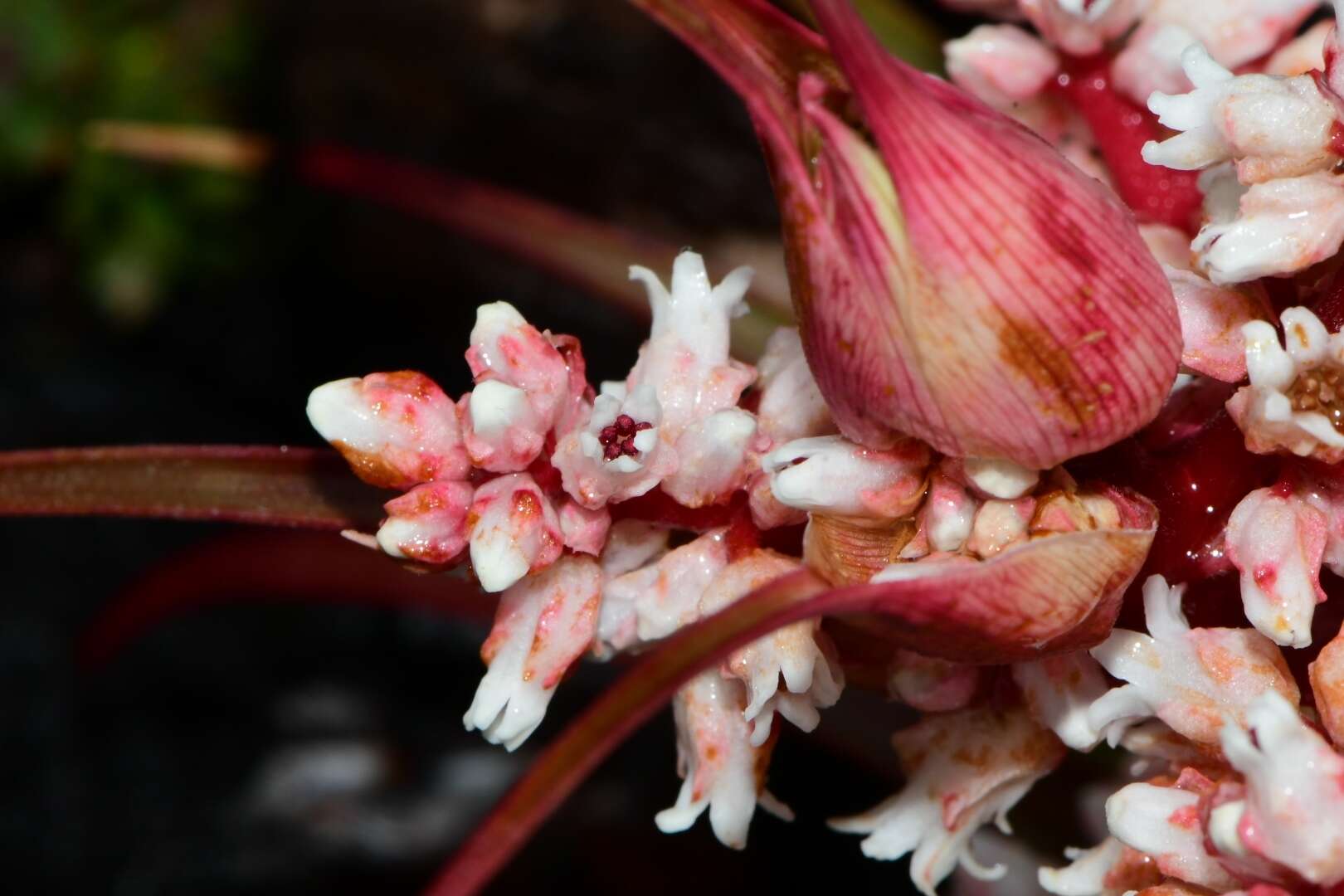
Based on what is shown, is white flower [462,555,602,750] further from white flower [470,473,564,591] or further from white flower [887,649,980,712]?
white flower [887,649,980,712]

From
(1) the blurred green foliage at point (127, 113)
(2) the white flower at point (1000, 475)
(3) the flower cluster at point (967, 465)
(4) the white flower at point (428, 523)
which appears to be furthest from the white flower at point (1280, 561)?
(1) the blurred green foliage at point (127, 113)

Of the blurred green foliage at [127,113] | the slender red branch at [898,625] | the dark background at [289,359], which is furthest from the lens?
the blurred green foliage at [127,113]

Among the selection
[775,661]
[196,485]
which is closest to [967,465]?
[775,661]

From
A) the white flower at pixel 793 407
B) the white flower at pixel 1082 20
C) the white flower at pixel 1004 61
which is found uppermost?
the white flower at pixel 1082 20

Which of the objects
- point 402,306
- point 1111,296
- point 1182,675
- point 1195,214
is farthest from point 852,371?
point 402,306

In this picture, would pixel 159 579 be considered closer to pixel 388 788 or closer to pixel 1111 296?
pixel 388 788

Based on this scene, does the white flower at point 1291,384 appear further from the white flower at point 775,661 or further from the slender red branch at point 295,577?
the slender red branch at point 295,577
